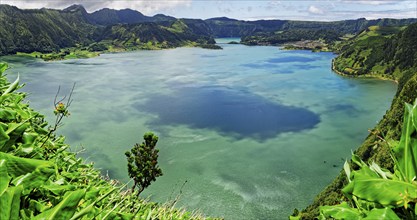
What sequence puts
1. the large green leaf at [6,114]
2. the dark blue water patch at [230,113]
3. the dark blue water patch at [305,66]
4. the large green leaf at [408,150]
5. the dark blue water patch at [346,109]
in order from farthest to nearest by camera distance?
the dark blue water patch at [305,66] → the dark blue water patch at [346,109] → the dark blue water patch at [230,113] → the large green leaf at [6,114] → the large green leaf at [408,150]

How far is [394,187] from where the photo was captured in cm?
243

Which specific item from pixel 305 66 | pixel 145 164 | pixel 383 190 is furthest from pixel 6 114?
pixel 305 66

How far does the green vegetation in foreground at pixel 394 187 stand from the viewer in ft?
7.82

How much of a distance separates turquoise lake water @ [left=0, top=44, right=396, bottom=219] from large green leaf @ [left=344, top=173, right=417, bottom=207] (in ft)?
62.0

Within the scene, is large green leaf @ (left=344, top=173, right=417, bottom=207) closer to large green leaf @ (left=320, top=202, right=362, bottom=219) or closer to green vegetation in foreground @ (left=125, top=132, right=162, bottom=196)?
large green leaf @ (left=320, top=202, right=362, bottom=219)

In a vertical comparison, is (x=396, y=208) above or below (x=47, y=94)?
above

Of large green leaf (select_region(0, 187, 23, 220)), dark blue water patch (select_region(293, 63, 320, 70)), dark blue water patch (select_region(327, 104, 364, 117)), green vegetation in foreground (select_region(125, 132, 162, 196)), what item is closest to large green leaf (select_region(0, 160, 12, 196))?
large green leaf (select_region(0, 187, 23, 220))

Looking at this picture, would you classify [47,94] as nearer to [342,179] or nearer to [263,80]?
[263,80]

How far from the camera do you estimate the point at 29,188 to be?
295 centimetres

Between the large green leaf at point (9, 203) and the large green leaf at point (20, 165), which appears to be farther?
the large green leaf at point (20, 165)

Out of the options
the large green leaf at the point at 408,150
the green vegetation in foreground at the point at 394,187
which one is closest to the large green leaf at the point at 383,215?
the green vegetation in foreground at the point at 394,187

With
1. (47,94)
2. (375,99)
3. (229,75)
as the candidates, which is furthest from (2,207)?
(229,75)

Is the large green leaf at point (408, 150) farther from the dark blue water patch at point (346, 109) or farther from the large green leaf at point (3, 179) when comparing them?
the dark blue water patch at point (346, 109)

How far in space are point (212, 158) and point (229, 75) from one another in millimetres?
83240
